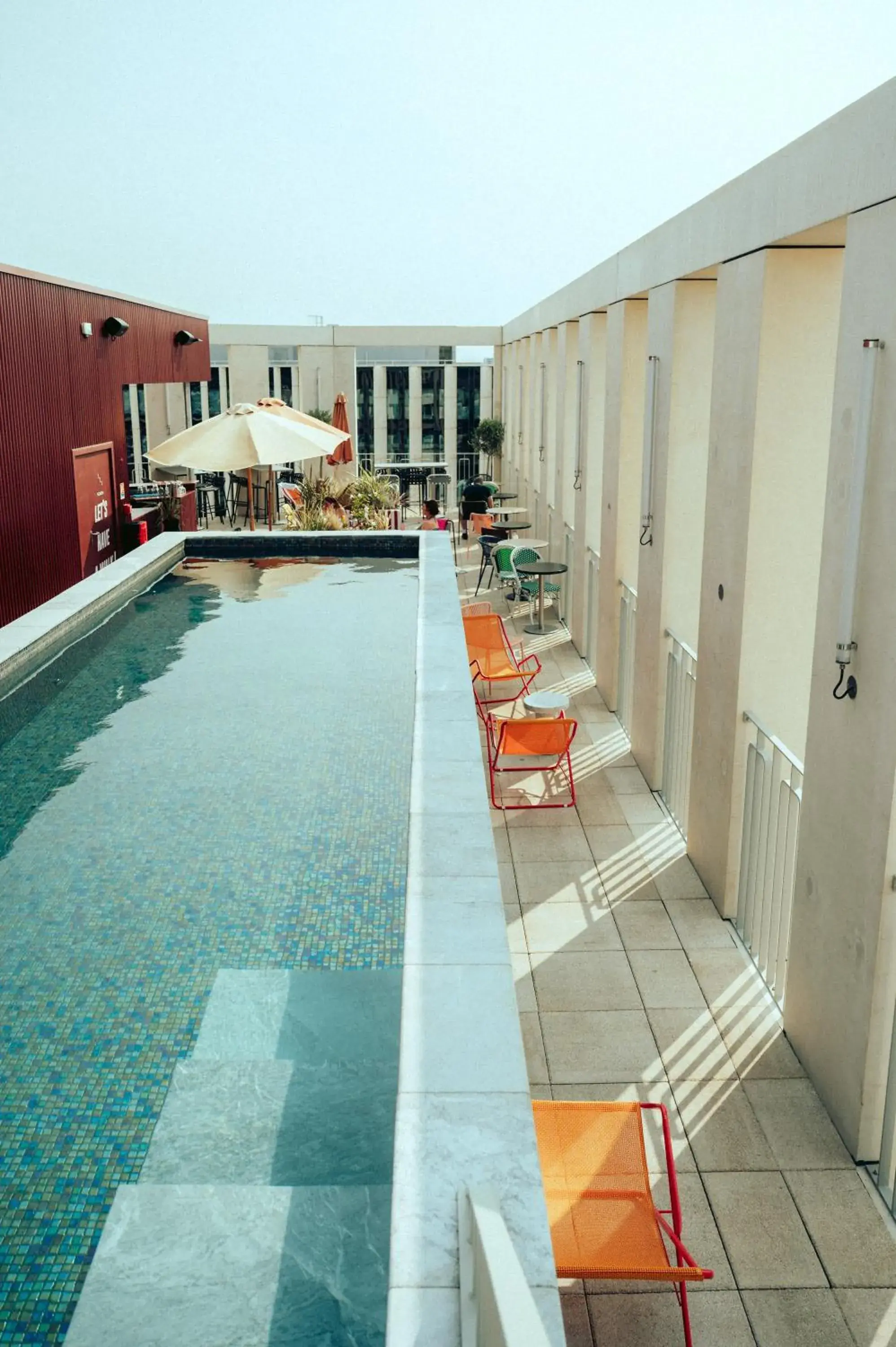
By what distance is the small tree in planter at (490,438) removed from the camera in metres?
24.7

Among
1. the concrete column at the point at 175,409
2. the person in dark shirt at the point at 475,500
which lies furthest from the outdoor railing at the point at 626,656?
the concrete column at the point at 175,409

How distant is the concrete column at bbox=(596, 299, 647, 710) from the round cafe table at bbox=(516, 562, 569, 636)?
7.06 ft

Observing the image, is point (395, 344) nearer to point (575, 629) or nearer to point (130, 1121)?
point (575, 629)

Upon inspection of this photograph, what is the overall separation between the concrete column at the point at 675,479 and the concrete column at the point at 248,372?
17.6 m

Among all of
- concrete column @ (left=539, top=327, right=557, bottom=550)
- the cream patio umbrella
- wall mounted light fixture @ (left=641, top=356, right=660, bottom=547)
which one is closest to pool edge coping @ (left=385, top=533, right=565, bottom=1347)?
wall mounted light fixture @ (left=641, top=356, right=660, bottom=547)

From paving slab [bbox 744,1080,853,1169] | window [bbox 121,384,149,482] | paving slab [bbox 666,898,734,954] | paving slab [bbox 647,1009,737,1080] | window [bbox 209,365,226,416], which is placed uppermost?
window [bbox 209,365,226,416]

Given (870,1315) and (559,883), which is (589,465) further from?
(870,1315)

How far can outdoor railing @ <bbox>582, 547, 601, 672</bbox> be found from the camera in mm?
11539

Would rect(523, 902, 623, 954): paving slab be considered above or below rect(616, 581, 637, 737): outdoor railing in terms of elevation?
below

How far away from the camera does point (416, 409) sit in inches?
1308

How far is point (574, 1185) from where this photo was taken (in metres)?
3.80

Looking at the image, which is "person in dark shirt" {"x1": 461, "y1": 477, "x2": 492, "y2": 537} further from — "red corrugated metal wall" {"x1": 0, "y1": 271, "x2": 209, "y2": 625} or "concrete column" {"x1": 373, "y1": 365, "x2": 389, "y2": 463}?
"concrete column" {"x1": 373, "y1": 365, "x2": 389, "y2": 463}

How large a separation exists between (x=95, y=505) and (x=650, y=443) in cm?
800

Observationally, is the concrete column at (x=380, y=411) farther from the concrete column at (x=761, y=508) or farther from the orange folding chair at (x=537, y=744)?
the concrete column at (x=761, y=508)
